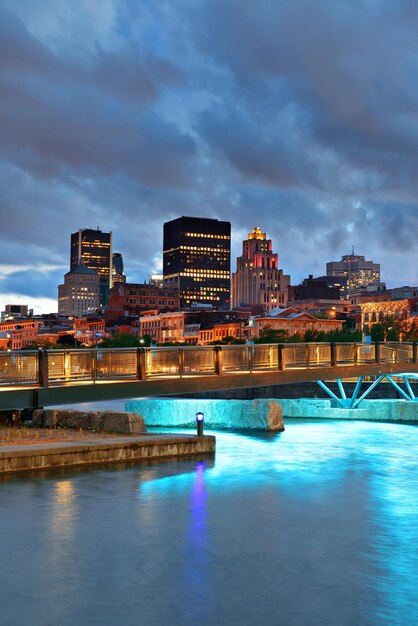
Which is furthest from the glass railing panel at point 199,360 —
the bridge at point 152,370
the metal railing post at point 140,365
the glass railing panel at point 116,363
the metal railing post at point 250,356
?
the metal railing post at point 140,365

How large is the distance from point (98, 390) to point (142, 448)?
13.8 feet

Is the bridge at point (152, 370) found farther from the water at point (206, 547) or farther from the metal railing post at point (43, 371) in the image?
the water at point (206, 547)

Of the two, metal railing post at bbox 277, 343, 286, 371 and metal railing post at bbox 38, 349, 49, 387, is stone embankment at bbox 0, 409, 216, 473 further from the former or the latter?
metal railing post at bbox 277, 343, 286, 371

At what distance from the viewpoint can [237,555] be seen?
14.2m

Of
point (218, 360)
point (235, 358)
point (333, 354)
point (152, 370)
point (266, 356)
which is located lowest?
point (152, 370)

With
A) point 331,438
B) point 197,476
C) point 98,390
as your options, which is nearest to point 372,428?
point 331,438

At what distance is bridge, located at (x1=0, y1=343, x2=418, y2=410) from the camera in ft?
92.2

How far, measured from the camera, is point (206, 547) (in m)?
14.8

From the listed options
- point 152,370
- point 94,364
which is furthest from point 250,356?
point 94,364

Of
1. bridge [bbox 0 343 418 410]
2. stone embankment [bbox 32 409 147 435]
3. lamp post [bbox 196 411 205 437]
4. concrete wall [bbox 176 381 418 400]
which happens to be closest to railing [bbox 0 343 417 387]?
bridge [bbox 0 343 418 410]

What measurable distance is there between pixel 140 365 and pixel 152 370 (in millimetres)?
1173

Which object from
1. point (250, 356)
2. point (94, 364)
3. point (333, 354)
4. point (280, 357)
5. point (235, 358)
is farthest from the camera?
point (333, 354)

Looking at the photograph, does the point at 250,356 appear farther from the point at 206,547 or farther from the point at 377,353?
the point at 206,547

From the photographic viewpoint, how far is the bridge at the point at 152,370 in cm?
2811
